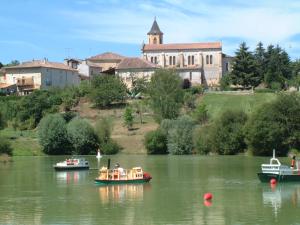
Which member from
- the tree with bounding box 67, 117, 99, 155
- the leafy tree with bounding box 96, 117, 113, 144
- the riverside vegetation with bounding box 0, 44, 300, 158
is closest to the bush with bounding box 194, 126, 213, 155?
the riverside vegetation with bounding box 0, 44, 300, 158

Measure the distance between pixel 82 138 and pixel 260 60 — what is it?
6884 centimetres

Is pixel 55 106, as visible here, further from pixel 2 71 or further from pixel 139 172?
pixel 139 172

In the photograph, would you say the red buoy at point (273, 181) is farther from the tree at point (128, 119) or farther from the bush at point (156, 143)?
the tree at point (128, 119)

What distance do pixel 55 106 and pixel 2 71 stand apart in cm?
4715

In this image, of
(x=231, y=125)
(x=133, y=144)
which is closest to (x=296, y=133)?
(x=231, y=125)

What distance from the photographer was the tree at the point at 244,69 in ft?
492

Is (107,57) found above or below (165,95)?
above

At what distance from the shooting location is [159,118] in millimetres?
122125

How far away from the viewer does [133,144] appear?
373 ft

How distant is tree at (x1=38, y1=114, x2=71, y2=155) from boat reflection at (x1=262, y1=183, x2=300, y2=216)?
63.2 meters

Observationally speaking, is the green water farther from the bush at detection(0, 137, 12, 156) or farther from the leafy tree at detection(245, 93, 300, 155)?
the leafy tree at detection(245, 93, 300, 155)

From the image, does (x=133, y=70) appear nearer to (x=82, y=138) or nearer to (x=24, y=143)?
(x=82, y=138)

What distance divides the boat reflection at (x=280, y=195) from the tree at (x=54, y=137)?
6318cm

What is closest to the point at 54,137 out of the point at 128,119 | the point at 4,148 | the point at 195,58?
the point at 4,148
